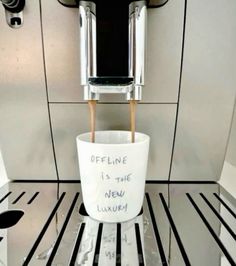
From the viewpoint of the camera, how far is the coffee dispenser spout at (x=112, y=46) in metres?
0.39

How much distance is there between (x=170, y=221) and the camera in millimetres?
387

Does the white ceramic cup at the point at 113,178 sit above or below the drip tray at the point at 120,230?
above

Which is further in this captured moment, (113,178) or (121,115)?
(121,115)

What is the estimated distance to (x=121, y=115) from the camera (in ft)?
1.59

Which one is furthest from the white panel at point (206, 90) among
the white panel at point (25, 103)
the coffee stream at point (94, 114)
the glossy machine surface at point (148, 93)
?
the white panel at point (25, 103)

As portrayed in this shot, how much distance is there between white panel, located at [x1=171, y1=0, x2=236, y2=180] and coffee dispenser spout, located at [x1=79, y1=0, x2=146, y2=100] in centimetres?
10

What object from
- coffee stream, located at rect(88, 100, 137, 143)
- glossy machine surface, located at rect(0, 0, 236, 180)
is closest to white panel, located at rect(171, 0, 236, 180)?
glossy machine surface, located at rect(0, 0, 236, 180)

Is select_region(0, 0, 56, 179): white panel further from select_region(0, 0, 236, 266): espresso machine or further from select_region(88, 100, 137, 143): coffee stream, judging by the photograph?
select_region(88, 100, 137, 143): coffee stream

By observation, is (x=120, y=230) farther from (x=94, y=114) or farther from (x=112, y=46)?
(x=112, y=46)

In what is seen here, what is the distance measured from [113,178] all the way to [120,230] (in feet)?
0.24

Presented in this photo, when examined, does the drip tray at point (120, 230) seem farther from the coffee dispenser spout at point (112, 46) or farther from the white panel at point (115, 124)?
the coffee dispenser spout at point (112, 46)

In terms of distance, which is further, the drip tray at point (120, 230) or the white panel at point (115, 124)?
the white panel at point (115, 124)

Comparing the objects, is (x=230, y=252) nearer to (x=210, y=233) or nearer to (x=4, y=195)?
(x=210, y=233)

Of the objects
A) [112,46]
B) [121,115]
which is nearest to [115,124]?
[121,115]
